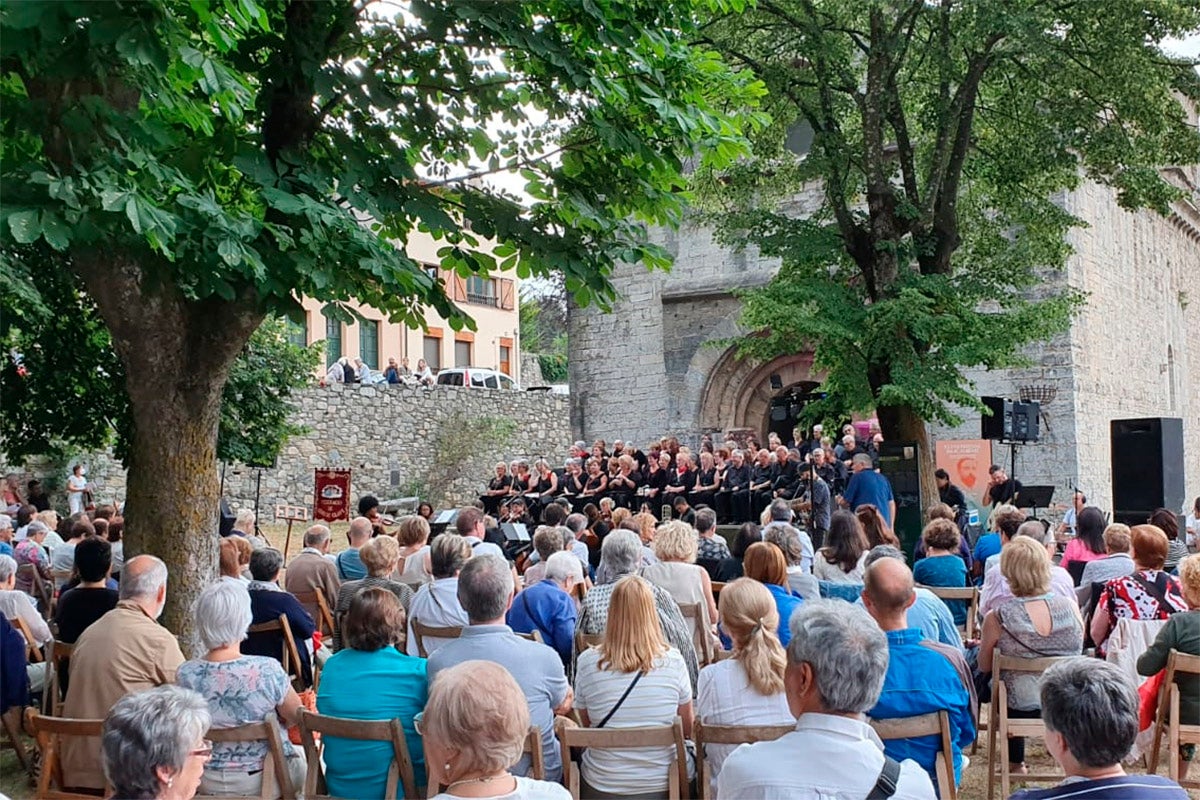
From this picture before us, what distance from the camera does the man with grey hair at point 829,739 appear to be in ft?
9.25

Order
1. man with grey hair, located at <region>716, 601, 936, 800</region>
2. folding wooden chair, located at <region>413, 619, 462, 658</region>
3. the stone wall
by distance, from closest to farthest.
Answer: man with grey hair, located at <region>716, 601, 936, 800</region>, folding wooden chair, located at <region>413, 619, 462, 658</region>, the stone wall

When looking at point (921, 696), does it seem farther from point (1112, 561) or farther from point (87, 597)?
point (87, 597)

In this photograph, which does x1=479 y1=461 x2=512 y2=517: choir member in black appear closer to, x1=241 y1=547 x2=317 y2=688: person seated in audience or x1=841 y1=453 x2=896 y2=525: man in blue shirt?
x1=841 y1=453 x2=896 y2=525: man in blue shirt

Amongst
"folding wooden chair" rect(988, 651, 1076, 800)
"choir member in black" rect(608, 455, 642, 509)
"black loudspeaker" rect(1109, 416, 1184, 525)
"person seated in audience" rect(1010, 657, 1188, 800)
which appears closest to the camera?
"person seated in audience" rect(1010, 657, 1188, 800)

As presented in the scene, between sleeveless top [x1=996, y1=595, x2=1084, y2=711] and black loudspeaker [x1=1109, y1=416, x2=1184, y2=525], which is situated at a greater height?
black loudspeaker [x1=1109, y1=416, x2=1184, y2=525]

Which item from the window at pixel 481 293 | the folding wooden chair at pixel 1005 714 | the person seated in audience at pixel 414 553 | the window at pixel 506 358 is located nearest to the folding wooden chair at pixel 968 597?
the folding wooden chair at pixel 1005 714

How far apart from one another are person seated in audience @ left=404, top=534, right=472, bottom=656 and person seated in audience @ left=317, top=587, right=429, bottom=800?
1703 millimetres

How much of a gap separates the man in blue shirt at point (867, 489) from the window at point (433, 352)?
104ft

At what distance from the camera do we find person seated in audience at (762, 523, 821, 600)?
6.45 meters

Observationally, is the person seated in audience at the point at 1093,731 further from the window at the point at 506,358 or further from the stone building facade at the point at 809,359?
the window at the point at 506,358

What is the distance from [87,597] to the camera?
6.31 m

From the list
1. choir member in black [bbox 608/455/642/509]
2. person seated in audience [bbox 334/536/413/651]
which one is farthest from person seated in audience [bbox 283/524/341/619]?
choir member in black [bbox 608/455/642/509]

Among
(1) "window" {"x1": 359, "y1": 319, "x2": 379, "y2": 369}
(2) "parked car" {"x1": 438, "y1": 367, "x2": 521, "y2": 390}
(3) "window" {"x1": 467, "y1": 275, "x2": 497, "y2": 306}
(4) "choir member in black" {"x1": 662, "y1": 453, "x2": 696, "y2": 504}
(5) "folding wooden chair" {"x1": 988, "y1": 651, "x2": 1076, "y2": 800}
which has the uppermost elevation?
(3) "window" {"x1": 467, "y1": 275, "x2": 497, "y2": 306}

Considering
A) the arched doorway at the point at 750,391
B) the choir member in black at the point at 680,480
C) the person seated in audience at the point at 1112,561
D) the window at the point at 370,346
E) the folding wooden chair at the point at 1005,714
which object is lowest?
the folding wooden chair at the point at 1005,714
